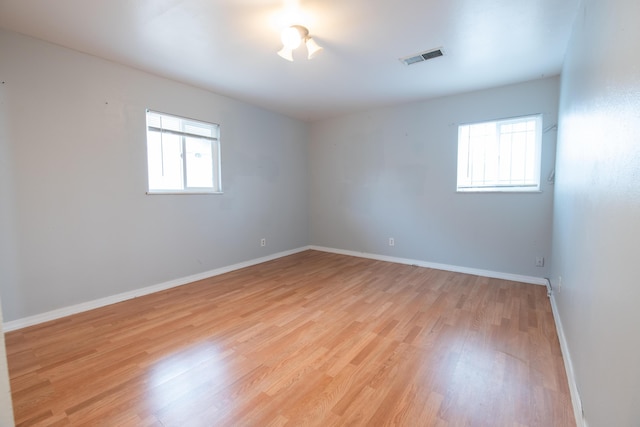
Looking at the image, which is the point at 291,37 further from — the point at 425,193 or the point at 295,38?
the point at 425,193

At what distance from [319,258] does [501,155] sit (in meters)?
3.20

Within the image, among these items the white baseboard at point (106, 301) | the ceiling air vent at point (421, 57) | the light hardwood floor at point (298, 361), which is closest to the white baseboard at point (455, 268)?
the light hardwood floor at point (298, 361)

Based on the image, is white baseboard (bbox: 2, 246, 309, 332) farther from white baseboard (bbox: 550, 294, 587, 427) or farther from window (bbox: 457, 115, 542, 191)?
window (bbox: 457, 115, 542, 191)

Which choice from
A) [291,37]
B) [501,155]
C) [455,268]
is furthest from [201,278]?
[501,155]

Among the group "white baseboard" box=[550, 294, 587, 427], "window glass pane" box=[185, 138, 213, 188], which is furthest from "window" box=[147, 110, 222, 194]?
"white baseboard" box=[550, 294, 587, 427]

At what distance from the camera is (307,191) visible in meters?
5.52

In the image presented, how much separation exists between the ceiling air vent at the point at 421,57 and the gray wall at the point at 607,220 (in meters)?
1.07

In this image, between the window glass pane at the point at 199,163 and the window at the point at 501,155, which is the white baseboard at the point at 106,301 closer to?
the window glass pane at the point at 199,163

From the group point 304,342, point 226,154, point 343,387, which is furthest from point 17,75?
point 343,387

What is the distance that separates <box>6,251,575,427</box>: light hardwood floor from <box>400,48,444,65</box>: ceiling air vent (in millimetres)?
2569

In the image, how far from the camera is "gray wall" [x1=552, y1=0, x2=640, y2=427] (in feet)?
2.84

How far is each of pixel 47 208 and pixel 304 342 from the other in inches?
105

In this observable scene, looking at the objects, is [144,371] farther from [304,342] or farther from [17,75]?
[17,75]

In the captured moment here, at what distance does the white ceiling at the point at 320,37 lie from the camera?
1983 millimetres
